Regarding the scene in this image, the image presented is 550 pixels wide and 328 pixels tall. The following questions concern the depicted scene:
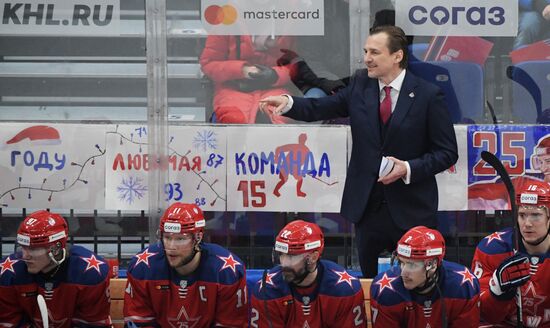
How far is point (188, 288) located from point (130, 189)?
49.4 inches

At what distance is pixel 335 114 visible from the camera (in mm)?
6293

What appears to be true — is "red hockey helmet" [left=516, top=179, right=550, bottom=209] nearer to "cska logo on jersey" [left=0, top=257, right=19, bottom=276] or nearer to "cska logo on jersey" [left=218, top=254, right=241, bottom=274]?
"cska logo on jersey" [left=218, top=254, right=241, bottom=274]

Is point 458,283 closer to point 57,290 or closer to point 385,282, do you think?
Answer: point 385,282

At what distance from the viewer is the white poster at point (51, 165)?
707cm

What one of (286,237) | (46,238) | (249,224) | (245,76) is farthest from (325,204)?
(46,238)

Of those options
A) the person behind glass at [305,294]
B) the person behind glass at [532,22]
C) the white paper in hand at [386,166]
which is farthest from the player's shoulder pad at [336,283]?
the person behind glass at [532,22]

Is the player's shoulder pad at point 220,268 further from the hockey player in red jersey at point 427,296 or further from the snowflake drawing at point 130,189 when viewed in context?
the snowflake drawing at point 130,189

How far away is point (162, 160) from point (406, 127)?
168 centimetres

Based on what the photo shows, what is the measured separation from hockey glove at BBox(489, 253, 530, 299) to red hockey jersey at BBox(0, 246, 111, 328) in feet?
6.67

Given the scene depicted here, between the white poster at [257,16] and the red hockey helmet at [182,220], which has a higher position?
the white poster at [257,16]

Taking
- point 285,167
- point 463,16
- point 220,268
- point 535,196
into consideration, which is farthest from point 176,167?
point 535,196

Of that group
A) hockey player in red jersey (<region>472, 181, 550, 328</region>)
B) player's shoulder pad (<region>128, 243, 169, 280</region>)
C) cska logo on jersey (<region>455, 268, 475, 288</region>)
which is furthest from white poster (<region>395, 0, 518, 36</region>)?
player's shoulder pad (<region>128, 243, 169, 280</region>)

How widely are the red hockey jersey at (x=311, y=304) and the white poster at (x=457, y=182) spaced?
1.44m

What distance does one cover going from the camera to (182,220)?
5945mm
